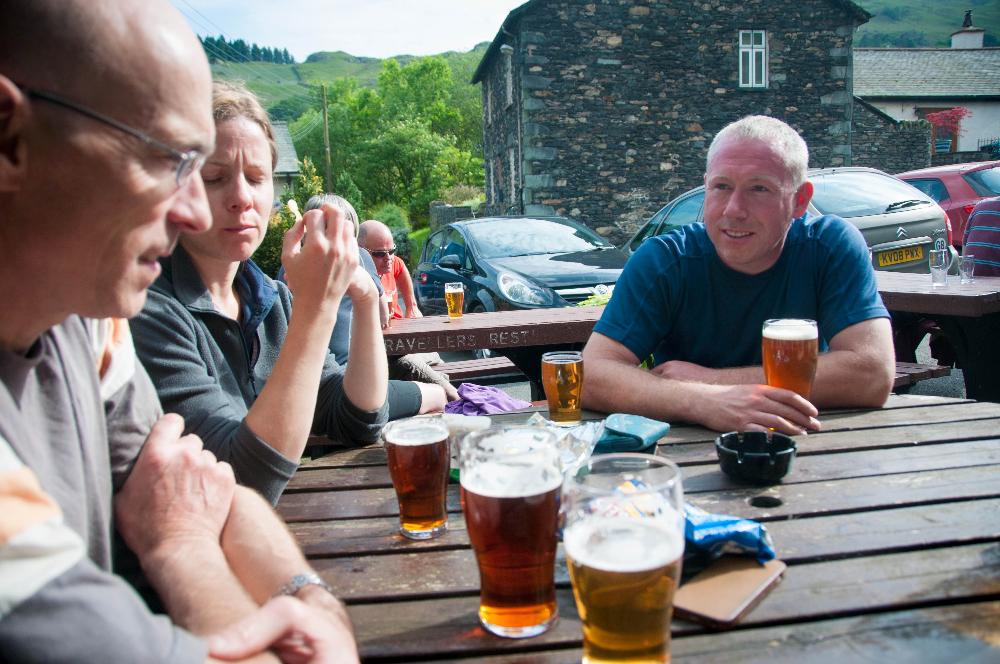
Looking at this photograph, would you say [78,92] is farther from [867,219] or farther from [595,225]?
[595,225]

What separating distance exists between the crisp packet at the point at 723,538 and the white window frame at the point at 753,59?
1829cm

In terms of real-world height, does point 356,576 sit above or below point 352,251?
below

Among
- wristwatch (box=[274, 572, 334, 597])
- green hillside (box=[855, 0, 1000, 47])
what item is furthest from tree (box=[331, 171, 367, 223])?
green hillside (box=[855, 0, 1000, 47])

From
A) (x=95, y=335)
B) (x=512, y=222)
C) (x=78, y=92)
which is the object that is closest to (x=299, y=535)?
(x=95, y=335)

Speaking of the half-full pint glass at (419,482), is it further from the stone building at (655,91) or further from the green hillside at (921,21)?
the green hillside at (921,21)

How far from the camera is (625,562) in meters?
0.90

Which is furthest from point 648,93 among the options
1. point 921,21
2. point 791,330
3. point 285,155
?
point 921,21

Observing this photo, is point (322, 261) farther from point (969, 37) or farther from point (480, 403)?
point (969, 37)

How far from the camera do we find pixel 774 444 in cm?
160

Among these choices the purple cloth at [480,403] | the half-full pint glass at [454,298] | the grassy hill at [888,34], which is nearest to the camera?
the purple cloth at [480,403]

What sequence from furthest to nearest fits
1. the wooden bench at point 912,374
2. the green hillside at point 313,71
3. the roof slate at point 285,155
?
the green hillside at point 313,71 → the roof slate at point 285,155 → the wooden bench at point 912,374

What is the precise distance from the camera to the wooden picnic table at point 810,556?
98 centimetres

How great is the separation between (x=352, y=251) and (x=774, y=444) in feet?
3.43

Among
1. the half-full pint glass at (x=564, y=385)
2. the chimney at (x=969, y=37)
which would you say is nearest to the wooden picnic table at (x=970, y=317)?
the half-full pint glass at (x=564, y=385)
